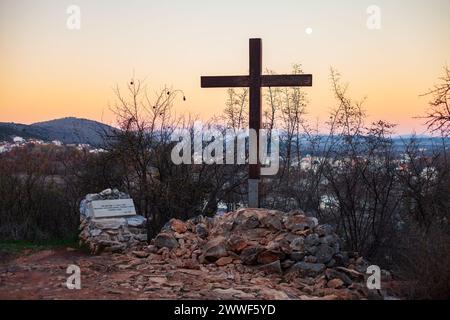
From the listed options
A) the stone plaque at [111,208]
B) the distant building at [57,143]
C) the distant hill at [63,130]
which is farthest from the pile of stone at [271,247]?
the distant building at [57,143]

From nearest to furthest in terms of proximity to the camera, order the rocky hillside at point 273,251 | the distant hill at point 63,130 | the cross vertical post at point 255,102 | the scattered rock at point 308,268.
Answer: the rocky hillside at point 273,251, the scattered rock at point 308,268, the cross vertical post at point 255,102, the distant hill at point 63,130

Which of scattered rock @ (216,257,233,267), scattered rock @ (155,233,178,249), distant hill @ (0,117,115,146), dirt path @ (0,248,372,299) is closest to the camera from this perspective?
dirt path @ (0,248,372,299)

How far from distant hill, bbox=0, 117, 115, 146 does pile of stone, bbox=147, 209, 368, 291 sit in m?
4.69

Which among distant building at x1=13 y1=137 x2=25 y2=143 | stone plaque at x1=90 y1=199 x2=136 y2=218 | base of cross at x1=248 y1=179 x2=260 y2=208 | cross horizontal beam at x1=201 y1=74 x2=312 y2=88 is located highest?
cross horizontal beam at x1=201 y1=74 x2=312 y2=88

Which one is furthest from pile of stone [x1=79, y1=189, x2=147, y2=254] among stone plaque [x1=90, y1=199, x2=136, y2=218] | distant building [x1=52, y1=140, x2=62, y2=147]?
distant building [x1=52, y1=140, x2=62, y2=147]

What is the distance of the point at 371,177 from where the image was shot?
11.2 metres

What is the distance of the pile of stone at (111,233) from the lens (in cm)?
714

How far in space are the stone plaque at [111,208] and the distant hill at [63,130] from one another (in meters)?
3.24

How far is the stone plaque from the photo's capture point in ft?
24.9

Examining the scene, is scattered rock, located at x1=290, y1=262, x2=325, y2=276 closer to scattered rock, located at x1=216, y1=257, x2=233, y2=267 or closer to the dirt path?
the dirt path

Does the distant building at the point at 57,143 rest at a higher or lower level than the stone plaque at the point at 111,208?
higher

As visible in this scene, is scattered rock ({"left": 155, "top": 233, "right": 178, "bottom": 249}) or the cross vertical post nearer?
scattered rock ({"left": 155, "top": 233, "right": 178, "bottom": 249})

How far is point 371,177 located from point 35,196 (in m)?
8.79

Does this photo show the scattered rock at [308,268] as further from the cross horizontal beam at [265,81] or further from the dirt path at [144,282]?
the cross horizontal beam at [265,81]
